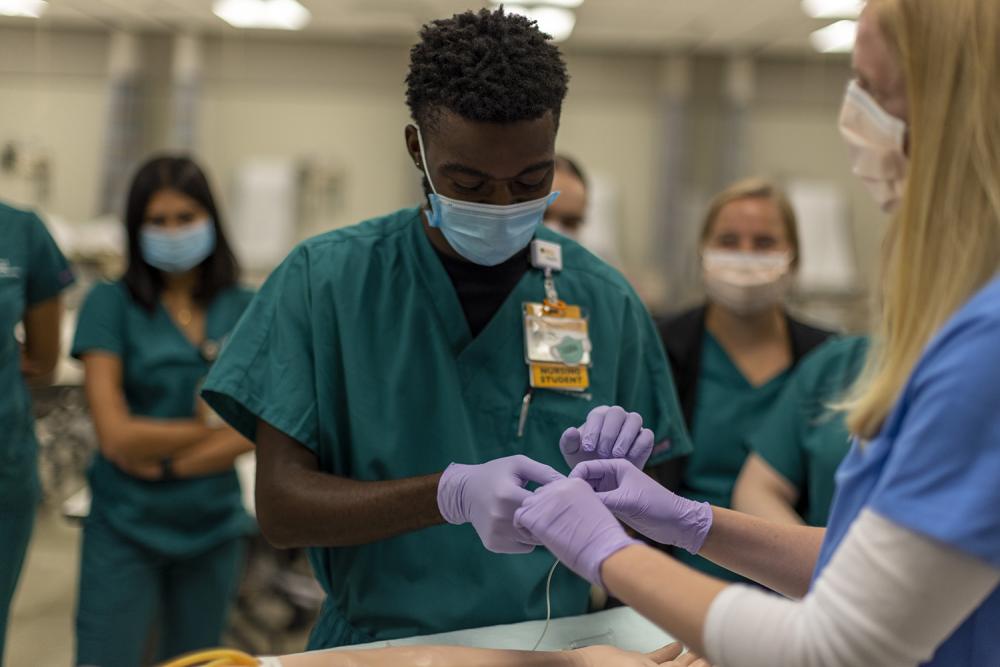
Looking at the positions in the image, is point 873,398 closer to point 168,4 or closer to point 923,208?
point 923,208

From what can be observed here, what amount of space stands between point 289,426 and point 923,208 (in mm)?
753

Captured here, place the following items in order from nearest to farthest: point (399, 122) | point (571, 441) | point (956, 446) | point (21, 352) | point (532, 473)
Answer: point (956, 446) < point (532, 473) < point (571, 441) < point (21, 352) < point (399, 122)

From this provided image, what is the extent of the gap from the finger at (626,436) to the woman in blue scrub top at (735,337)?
82 cm

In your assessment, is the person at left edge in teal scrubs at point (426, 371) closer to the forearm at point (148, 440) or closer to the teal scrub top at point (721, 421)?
the teal scrub top at point (721, 421)

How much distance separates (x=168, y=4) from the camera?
15.7 ft

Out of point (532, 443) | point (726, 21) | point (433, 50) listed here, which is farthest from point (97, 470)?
point (726, 21)

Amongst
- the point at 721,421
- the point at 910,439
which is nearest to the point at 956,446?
the point at 910,439

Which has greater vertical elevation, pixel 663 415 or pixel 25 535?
pixel 663 415

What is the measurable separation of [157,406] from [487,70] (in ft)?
4.41

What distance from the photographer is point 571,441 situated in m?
1.09

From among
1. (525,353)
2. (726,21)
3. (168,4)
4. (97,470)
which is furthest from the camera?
(726,21)

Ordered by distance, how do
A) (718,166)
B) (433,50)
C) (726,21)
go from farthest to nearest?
(718,166), (726,21), (433,50)

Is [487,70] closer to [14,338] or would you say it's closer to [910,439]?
[910,439]

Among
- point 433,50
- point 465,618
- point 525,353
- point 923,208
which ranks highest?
point 433,50
